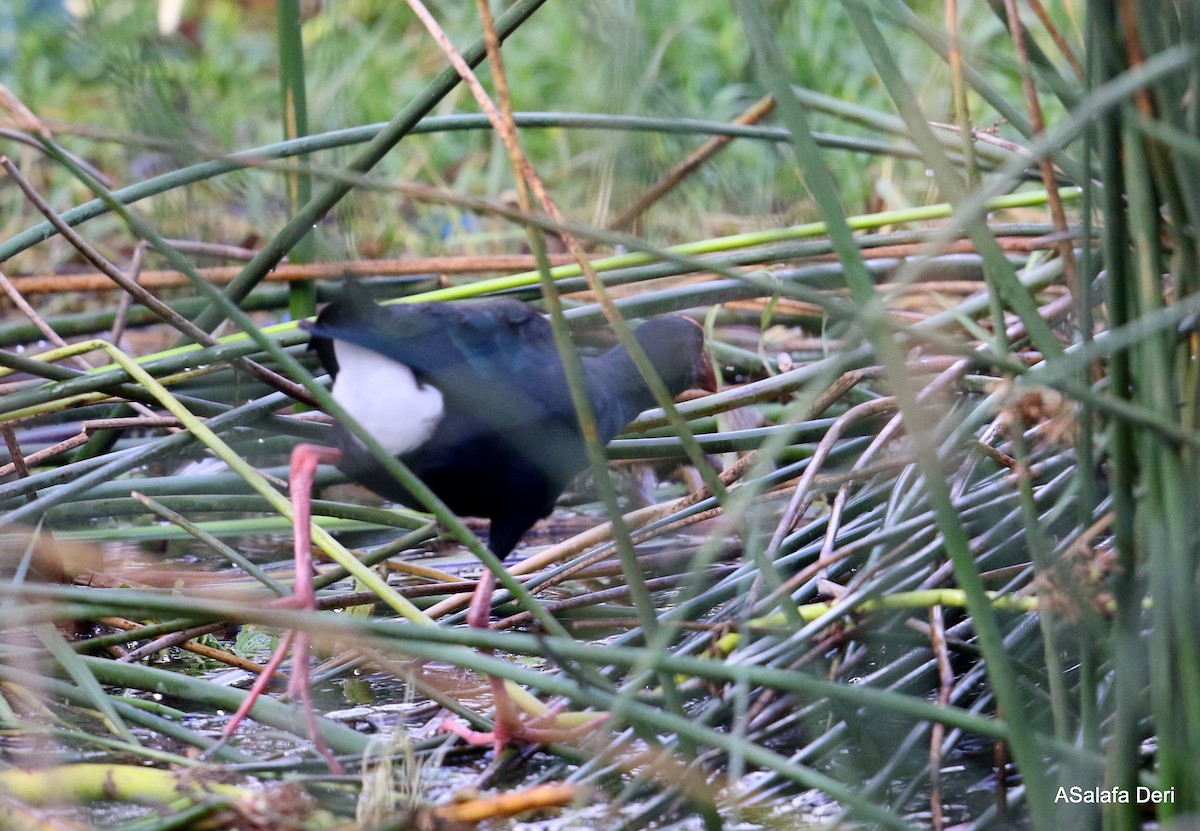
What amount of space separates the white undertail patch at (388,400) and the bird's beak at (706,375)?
0.73 m

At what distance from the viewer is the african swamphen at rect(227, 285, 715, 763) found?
4.85 feet

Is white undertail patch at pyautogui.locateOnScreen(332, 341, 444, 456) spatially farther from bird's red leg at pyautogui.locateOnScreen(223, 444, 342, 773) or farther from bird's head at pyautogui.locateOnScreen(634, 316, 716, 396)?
bird's head at pyautogui.locateOnScreen(634, 316, 716, 396)

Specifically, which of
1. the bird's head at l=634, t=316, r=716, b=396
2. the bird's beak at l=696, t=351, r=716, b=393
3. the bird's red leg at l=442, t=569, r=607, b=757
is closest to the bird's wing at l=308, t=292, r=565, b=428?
the bird's red leg at l=442, t=569, r=607, b=757

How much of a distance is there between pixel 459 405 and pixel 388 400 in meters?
0.09

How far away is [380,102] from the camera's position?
168 inches

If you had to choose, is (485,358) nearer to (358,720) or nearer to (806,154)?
(358,720)

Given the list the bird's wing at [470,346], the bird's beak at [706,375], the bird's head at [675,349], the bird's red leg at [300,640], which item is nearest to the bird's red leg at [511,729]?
the bird's red leg at [300,640]

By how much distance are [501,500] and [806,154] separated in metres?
0.90

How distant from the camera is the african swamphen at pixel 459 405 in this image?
148cm

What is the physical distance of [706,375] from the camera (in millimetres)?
2170

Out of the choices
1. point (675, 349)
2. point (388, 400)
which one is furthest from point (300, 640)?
point (675, 349)

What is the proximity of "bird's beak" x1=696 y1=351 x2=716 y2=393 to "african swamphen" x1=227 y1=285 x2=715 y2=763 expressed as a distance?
0.48 metres

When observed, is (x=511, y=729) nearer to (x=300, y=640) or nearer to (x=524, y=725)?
(x=524, y=725)

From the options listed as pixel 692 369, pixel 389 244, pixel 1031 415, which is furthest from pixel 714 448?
pixel 389 244
